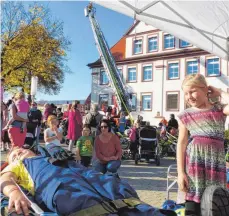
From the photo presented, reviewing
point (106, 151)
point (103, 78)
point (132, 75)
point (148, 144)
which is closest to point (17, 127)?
point (106, 151)

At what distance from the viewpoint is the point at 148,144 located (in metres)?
10.5

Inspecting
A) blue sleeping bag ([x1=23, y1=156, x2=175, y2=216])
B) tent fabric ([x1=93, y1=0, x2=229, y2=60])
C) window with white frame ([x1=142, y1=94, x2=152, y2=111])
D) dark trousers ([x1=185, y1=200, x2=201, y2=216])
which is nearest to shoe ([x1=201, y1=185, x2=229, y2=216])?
dark trousers ([x1=185, y1=200, x2=201, y2=216])

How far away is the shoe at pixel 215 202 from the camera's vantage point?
90.4 inches

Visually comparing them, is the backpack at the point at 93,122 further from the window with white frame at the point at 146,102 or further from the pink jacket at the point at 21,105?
the window with white frame at the point at 146,102

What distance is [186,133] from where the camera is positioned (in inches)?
113

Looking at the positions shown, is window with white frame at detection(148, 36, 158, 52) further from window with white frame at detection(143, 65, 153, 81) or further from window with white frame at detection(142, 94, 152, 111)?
window with white frame at detection(142, 94, 152, 111)

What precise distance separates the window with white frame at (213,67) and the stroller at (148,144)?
745 inches

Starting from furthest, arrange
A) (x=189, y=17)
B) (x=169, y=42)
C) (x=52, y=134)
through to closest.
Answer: (x=169, y=42) < (x=189, y=17) < (x=52, y=134)

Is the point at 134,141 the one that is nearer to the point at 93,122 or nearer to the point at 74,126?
the point at 74,126

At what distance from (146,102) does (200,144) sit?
→ 29273 millimetres

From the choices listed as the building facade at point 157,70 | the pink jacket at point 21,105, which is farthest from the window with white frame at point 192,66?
the pink jacket at point 21,105

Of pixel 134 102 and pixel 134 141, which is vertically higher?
pixel 134 102

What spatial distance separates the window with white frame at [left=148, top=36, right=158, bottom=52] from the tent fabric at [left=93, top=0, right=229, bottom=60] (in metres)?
25.0

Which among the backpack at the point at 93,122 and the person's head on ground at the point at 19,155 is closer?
the person's head on ground at the point at 19,155
